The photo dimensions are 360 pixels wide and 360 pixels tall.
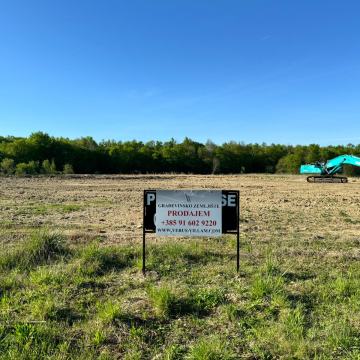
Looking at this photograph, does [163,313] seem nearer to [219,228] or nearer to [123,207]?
[219,228]

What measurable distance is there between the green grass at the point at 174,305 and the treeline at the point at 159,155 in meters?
46.0

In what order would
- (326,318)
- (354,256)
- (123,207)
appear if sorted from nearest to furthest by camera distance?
(326,318) → (354,256) → (123,207)

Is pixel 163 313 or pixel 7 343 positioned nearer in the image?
pixel 7 343

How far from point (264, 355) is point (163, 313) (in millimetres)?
1380

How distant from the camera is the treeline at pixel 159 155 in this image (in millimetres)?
61438

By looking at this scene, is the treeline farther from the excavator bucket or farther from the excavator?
the excavator bucket

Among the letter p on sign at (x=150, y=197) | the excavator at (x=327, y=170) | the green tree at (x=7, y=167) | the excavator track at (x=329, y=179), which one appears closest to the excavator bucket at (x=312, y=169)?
the excavator at (x=327, y=170)

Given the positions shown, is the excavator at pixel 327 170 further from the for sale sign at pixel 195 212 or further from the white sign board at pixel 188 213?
the white sign board at pixel 188 213

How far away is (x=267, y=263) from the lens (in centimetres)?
652

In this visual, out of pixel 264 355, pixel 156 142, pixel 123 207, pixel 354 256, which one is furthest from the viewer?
pixel 156 142

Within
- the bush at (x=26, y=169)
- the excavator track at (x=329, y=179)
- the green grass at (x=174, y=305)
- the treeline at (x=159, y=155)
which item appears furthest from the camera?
the treeline at (x=159, y=155)

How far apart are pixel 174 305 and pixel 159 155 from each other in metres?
72.4

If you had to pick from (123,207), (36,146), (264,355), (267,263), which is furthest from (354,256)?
(36,146)

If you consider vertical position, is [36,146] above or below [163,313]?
above
